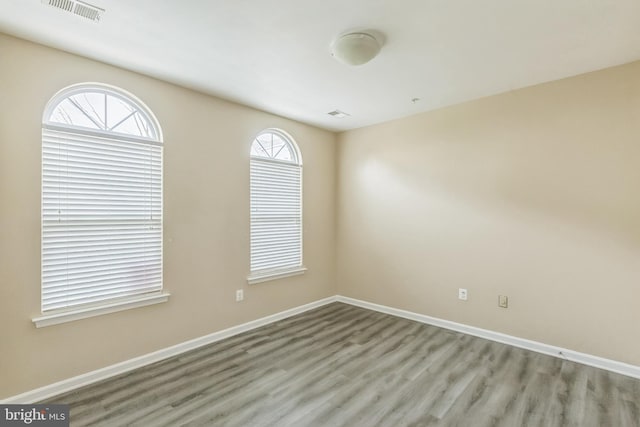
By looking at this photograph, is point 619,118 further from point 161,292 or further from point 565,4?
point 161,292

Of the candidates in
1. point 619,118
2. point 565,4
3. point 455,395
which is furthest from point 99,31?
point 619,118

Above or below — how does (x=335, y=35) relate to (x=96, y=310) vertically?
above

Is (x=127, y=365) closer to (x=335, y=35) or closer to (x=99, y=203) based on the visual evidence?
(x=99, y=203)

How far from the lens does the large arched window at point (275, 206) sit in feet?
11.8

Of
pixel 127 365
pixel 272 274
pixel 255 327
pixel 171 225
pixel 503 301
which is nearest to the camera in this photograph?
pixel 127 365

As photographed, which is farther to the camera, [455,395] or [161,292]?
[161,292]

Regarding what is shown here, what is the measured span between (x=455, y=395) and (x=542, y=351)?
129 cm

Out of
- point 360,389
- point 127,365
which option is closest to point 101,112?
point 127,365

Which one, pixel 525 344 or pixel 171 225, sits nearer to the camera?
pixel 171 225

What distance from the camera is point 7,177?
206 centimetres

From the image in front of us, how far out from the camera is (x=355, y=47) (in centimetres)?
210

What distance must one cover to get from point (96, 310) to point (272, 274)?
1.75 metres

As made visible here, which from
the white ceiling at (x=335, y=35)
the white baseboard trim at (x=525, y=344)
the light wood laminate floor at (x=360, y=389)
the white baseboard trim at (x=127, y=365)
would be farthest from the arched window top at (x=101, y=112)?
the white baseboard trim at (x=525, y=344)

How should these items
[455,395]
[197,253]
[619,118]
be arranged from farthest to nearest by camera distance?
[197,253] < [619,118] < [455,395]
